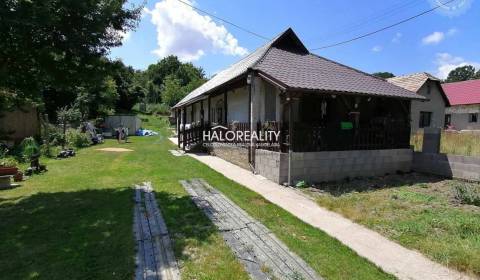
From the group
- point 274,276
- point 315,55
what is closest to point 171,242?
point 274,276

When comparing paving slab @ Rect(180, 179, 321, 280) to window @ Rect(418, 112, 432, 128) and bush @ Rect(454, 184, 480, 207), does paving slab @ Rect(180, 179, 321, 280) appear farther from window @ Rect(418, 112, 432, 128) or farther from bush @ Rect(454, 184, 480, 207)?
window @ Rect(418, 112, 432, 128)

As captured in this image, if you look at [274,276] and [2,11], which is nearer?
[274,276]

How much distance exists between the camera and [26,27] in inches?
211

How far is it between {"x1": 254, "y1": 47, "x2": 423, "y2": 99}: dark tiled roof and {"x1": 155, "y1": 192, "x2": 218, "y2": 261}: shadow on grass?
4427 millimetres

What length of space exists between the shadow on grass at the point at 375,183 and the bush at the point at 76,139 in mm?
15682

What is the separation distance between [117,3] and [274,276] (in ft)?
20.8

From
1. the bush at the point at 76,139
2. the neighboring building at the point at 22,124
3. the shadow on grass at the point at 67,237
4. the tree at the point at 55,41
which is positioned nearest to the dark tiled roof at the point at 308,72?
the tree at the point at 55,41

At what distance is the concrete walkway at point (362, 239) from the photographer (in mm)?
3982

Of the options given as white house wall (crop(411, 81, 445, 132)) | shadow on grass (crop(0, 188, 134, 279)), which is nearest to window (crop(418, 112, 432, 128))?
white house wall (crop(411, 81, 445, 132))

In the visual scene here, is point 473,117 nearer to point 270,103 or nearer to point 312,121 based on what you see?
point 312,121

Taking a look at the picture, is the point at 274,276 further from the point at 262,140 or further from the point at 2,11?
the point at 262,140

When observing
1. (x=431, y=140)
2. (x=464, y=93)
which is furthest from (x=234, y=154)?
(x=464, y=93)

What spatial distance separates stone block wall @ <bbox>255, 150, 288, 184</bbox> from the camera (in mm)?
8953

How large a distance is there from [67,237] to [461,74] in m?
119
